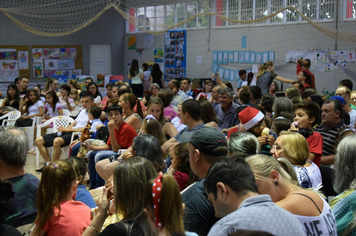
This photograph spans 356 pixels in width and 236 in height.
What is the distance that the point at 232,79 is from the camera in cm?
1302

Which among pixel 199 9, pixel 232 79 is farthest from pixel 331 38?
pixel 199 9

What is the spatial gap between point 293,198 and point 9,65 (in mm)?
14207

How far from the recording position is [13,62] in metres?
14.6

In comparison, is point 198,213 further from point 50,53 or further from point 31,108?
point 50,53

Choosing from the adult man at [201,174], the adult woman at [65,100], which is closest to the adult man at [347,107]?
the adult man at [201,174]

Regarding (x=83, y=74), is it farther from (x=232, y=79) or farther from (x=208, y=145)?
(x=208, y=145)

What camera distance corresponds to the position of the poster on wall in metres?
14.6

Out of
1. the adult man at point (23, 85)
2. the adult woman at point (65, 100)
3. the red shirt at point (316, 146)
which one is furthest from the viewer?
the adult man at point (23, 85)

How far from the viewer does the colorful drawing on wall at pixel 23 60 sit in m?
14.8

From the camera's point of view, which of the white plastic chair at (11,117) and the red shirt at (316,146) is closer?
the red shirt at (316,146)

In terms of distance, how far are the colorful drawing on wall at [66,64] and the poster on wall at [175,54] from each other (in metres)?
3.59

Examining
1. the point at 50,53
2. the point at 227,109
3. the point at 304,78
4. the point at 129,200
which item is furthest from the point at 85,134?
the point at 50,53

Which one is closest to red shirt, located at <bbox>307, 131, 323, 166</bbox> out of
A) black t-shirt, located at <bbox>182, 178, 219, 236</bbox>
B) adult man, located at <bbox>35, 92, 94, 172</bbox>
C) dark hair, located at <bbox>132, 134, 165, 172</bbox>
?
dark hair, located at <bbox>132, 134, 165, 172</bbox>

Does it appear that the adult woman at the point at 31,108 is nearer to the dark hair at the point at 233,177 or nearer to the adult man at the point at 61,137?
the adult man at the point at 61,137
